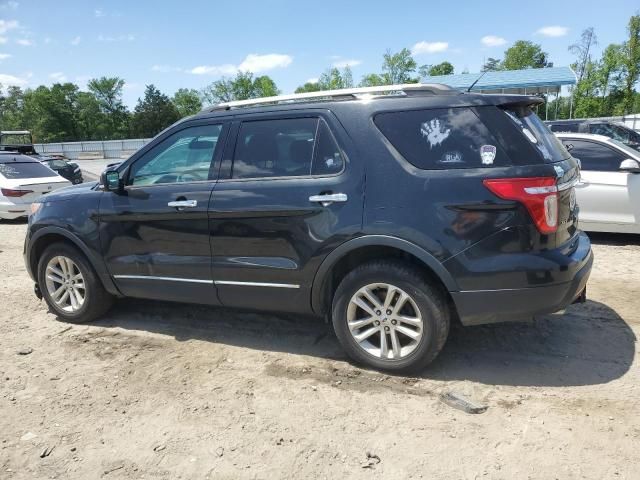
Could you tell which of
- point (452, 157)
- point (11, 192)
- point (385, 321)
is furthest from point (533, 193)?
point (11, 192)

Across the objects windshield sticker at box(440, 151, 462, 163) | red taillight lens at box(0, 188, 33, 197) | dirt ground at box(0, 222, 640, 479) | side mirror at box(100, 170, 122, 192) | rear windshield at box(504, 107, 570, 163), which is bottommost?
dirt ground at box(0, 222, 640, 479)

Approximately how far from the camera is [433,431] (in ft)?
10.1

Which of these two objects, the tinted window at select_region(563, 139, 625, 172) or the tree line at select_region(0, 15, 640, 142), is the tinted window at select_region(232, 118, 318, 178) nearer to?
the tinted window at select_region(563, 139, 625, 172)

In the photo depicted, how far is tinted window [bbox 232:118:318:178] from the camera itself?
3.89 meters

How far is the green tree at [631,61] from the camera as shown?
117 feet

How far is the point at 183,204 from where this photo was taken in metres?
4.21

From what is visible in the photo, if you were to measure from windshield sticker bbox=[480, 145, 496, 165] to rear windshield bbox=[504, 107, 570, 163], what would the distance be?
0.83 feet

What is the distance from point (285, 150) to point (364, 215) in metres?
0.84

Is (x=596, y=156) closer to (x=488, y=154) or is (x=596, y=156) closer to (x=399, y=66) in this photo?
(x=488, y=154)

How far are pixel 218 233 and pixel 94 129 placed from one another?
94927mm

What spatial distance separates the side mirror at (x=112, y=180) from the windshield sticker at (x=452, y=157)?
9.03 ft

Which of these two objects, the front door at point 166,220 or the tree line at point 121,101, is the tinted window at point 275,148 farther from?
the tree line at point 121,101

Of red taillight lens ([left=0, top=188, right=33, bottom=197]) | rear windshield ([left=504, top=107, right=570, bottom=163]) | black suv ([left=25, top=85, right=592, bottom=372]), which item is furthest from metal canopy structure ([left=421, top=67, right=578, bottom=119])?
black suv ([left=25, top=85, right=592, bottom=372])

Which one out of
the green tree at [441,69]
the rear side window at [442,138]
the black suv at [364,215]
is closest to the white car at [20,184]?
the black suv at [364,215]
